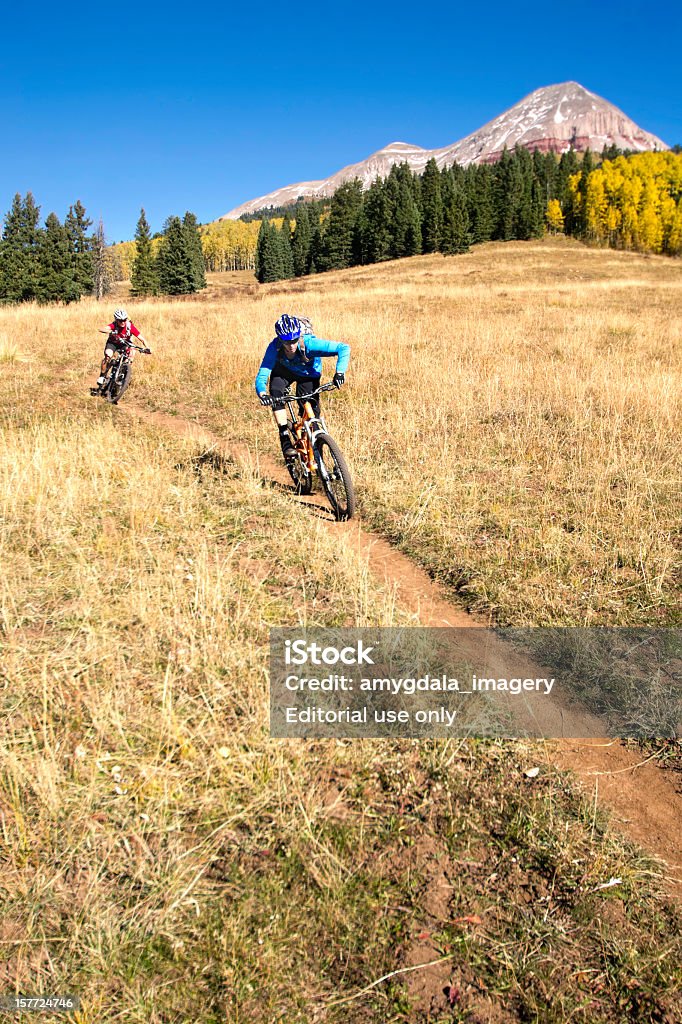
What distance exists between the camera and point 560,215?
84.9 metres

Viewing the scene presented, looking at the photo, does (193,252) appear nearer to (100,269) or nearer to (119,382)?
(100,269)

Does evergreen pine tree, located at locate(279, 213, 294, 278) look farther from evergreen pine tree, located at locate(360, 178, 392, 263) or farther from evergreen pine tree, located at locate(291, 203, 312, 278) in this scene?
evergreen pine tree, located at locate(360, 178, 392, 263)

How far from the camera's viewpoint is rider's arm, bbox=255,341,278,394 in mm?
7027

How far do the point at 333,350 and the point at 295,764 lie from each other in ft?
16.6

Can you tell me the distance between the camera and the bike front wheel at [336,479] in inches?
259

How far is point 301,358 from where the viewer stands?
23.9 ft

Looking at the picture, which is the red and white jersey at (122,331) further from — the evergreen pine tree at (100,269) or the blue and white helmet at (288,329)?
the evergreen pine tree at (100,269)

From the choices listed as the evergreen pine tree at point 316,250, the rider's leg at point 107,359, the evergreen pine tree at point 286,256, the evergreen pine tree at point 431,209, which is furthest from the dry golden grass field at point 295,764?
the evergreen pine tree at point 286,256

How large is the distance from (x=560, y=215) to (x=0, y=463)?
9526 cm

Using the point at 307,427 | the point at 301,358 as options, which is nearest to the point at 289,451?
the point at 307,427

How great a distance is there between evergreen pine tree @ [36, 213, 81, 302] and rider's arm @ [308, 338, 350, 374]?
59859 mm

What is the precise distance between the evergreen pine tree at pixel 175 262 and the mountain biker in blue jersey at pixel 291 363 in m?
68.7

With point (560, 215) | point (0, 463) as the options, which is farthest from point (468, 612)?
point (560, 215)

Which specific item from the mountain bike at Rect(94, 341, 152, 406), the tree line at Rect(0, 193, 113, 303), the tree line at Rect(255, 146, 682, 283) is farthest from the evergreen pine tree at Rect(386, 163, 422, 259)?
the mountain bike at Rect(94, 341, 152, 406)
